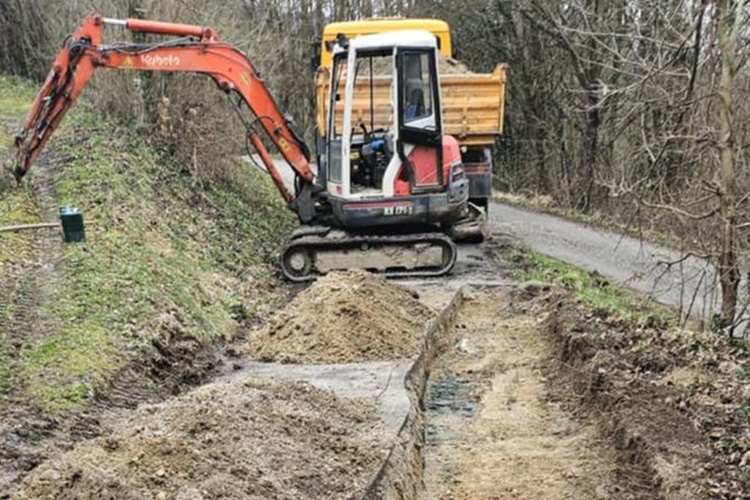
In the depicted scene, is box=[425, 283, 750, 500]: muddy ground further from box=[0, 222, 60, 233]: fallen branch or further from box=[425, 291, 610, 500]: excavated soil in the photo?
box=[0, 222, 60, 233]: fallen branch

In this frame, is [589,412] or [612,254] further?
[612,254]

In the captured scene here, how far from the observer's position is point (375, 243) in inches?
454

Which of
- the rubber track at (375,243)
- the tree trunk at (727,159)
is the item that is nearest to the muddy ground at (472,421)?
the tree trunk at (727,159)

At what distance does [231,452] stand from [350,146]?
7036 millimetres

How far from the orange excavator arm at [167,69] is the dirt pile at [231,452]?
620 cm

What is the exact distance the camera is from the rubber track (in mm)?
11508

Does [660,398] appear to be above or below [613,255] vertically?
above

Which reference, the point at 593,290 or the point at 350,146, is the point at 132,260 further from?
the point at 593,290

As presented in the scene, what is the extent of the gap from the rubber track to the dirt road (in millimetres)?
2305

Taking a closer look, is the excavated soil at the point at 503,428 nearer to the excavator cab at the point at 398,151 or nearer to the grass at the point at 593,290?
the grass at the point at 593,290

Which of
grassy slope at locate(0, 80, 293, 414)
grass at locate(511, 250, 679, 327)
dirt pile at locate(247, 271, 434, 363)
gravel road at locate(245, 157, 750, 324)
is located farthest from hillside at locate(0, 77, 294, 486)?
gravel road at locate(245, 157, 750, 324)

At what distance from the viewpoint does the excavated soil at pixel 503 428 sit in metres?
5.98

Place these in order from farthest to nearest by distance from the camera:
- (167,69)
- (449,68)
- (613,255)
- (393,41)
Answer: (449,68), (613,255), (167,69), (393,41)

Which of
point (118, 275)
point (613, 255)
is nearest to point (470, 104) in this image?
point (613, 255)
